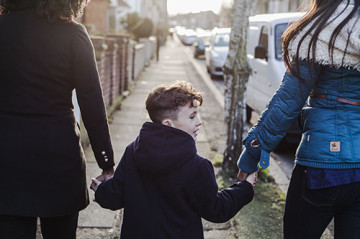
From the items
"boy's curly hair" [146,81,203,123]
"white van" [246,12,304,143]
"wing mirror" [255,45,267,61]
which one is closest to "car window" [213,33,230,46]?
"white van" [246,12,304,143]

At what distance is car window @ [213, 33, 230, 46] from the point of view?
53.7 feet

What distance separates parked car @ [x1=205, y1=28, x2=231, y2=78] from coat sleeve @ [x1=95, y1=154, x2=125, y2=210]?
13.5m

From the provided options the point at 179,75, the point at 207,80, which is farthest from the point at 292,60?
the point at 179,75

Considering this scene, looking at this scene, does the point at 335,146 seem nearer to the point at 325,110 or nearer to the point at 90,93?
the point at 325,110

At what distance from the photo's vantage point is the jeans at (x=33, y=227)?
7.05ft

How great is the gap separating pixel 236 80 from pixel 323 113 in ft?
9.91

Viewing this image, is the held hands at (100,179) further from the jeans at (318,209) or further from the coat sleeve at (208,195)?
the jeans at (318,209)

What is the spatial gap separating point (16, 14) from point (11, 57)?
198 mm

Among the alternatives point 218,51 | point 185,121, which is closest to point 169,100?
point 185,121

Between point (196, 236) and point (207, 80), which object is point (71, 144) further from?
point (207, 80)

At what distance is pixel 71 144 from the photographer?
221cm

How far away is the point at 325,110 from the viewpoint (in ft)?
6.72

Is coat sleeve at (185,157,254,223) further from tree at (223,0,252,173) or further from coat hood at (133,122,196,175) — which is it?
tree at (223,0,252,173)

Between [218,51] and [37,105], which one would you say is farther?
[218,51]
